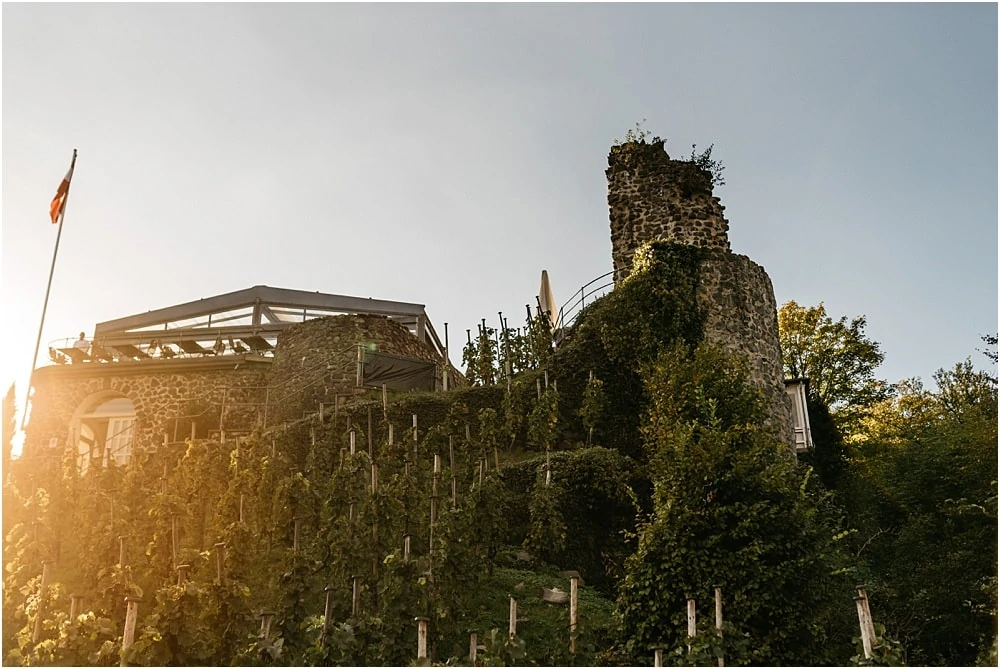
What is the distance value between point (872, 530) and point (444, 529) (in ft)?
24.9

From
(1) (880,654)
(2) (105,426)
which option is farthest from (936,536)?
(2) (105,426)

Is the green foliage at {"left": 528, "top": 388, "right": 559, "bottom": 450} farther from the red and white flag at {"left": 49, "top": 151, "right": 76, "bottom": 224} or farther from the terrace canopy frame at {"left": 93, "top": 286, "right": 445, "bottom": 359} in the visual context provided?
the red and white flag at {"left": 49, "top": 151, "right": 76, "bottom": 224}

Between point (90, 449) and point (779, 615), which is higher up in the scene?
point (90, 449)

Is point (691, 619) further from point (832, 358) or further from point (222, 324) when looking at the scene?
point (832, 358)

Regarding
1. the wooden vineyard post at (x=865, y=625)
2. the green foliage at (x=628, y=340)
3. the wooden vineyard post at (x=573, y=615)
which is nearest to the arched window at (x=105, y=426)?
the green foliage at (x=628, y=340)

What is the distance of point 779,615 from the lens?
26.6ft

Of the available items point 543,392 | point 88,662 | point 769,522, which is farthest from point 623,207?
point 88,662

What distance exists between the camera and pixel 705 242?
14742mm

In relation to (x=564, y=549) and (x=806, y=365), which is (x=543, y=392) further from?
(x=806, y=365)

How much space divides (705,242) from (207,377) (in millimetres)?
10377

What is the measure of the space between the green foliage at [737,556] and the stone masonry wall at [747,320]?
4189 mm

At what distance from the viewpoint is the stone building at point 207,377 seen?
53.3 ft

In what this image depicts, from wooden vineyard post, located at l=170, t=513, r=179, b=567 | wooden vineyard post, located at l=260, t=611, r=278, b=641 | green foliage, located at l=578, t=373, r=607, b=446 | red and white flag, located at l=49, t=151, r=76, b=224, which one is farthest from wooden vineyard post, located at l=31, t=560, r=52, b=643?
green foliage, located at l=578, t=373, r=607, b=446

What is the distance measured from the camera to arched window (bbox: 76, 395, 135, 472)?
1688 cm
